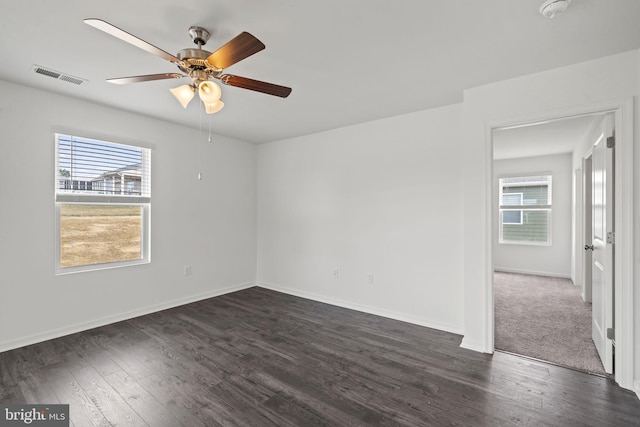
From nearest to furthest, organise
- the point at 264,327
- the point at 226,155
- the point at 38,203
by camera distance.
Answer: the point at 38,203
the point at 264,327
the point at 226,155

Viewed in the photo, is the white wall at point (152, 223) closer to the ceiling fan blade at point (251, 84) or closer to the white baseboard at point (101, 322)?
the white baseboard at point (101, 322)

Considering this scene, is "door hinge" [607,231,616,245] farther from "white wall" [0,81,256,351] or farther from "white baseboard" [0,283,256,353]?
"white baseboard" [0,283,256,353]

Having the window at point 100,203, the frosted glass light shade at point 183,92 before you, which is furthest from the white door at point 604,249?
the window at point 100,203

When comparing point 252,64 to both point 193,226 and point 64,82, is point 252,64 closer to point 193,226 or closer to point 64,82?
point 64,82

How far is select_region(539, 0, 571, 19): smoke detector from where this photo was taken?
165cm

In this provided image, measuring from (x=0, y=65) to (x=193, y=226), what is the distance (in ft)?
8.24

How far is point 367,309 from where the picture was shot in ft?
13.0

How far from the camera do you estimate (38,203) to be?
299 cm

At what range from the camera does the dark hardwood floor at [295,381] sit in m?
Answer: 1.92

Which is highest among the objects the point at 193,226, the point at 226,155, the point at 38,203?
the point at 226,155

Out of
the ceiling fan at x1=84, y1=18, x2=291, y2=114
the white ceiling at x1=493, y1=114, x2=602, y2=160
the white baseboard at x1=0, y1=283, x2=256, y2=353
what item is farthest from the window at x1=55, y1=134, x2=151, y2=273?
the white ceiling at x1=493, y1=114, x2=602, y2=160

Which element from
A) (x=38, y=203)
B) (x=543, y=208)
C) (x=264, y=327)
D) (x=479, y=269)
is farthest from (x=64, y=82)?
(x=543, y=208)

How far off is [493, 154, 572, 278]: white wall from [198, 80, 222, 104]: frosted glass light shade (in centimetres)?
695

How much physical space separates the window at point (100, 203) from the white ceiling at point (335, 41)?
696 millimetres
